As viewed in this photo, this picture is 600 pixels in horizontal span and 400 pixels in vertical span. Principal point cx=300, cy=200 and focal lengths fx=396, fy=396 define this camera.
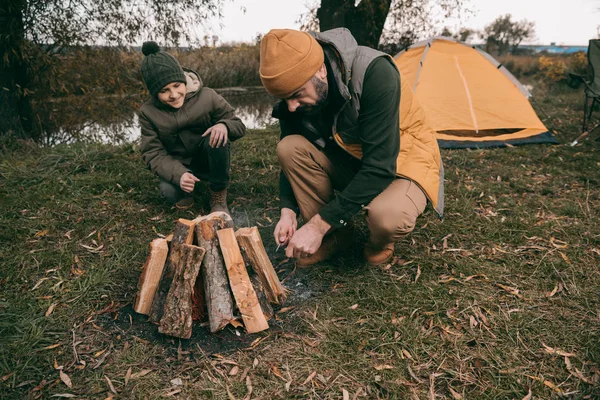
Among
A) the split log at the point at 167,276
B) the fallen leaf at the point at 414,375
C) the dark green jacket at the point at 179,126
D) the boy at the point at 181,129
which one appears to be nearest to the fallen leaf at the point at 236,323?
the split log at the point at 167,276

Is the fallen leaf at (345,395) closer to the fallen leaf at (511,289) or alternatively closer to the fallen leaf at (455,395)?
the fallen leaf at (455,395)

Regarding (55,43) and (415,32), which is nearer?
(55,43)

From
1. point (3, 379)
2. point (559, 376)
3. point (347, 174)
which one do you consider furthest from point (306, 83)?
point (3, 379)

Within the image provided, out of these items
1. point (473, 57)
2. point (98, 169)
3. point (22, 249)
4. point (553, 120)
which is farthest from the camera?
point (553, 120)

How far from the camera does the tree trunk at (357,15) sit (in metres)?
5.94

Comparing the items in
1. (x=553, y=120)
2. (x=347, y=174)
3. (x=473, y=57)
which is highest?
(x=473, y=57)

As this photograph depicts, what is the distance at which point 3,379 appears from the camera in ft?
6.03

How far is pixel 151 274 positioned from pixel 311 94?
1344 mm

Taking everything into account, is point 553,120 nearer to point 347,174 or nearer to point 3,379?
point 347,174

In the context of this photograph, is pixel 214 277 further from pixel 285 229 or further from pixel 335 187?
pixel 335 187

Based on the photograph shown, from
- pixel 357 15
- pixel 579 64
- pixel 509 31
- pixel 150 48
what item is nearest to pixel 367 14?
pixel 357 15

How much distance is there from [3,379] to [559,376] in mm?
2577

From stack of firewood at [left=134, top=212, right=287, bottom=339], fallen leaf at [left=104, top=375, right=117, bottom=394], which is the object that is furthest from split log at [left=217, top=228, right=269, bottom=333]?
fallen leaf at [left=104, top=375, right=117, bottom=394]

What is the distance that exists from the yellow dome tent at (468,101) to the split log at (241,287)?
415 centimetres
